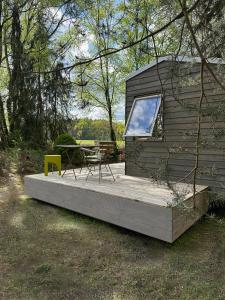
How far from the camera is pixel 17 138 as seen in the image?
9.48 m

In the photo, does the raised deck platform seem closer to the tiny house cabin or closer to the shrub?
the tiny house cabin

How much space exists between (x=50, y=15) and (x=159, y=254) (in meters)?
3.72

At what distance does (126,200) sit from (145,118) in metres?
2.21

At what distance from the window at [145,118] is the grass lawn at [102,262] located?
2.00 meters

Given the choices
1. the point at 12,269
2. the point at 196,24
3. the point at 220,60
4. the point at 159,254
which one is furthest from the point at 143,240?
the point at 196,24

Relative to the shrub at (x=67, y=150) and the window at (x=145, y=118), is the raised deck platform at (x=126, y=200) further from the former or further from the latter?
the shrub at (x=67, y=150)

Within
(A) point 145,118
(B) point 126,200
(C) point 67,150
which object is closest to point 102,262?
(B) point 126,200

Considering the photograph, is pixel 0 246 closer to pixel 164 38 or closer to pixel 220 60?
pixel 164 38

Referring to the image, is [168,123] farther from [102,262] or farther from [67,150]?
[67,150]

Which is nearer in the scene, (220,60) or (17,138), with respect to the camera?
(220,60)

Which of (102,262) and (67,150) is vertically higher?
(67,150)

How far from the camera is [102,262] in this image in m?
3.14

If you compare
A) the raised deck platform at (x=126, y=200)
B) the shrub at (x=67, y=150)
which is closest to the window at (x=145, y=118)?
the raised deck platform at (x=126, y=200)

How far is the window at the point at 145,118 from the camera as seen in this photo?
5.12 m
